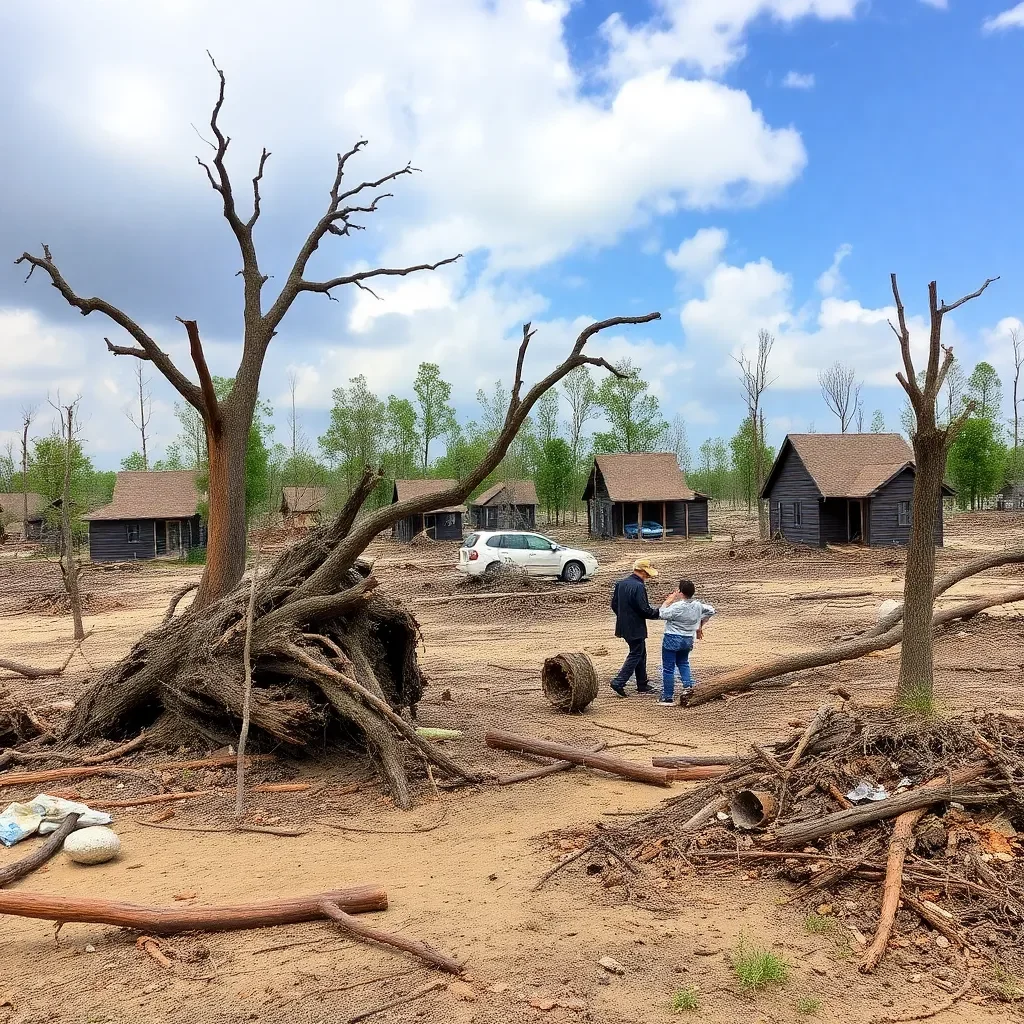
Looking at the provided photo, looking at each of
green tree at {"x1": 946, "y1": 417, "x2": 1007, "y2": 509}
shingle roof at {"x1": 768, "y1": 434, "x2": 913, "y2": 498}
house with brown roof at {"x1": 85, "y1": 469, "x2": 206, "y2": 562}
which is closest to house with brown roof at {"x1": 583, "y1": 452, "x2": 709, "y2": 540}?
shingle roof at {"x1": 768, "y1": 434, "x2": 913, "y2": 498}

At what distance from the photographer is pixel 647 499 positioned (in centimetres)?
4494

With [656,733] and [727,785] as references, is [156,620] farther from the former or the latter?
[727,785]

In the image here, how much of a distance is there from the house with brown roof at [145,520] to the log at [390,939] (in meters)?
44.5

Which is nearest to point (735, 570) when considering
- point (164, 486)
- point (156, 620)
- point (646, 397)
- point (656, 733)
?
point (156, 620)

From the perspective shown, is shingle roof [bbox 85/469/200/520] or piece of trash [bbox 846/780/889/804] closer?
piece of trash [bbox 846/780/889/804]

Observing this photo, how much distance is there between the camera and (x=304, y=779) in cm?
782

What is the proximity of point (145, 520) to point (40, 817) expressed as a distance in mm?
42847

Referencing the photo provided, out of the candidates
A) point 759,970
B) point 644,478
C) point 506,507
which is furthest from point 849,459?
point 759,970

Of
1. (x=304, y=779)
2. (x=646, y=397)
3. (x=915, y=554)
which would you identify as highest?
(x=646, y=397)

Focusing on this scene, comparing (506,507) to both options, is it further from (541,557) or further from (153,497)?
(541,557)

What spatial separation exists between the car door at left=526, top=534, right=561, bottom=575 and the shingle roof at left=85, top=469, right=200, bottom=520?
27253 mm

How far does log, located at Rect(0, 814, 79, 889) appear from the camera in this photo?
225 inches

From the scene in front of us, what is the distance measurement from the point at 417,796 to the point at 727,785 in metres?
2.61

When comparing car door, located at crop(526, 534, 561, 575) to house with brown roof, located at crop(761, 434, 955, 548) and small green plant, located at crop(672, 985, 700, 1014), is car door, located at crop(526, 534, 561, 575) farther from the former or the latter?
small green plant, located at crop(672, 985, 700, 1014)
